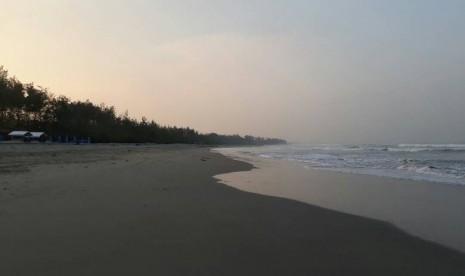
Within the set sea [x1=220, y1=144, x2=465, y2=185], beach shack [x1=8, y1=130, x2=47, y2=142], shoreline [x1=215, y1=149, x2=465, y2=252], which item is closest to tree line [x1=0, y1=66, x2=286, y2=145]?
beach shack [x1=8, y1=130, x2=47, y2=142]

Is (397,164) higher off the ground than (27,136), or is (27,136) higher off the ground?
(27,136)

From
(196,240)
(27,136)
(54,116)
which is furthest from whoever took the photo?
(54,116)

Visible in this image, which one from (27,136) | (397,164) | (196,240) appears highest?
(27,136)

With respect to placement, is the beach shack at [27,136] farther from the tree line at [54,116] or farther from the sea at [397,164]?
the sea at [397,164]

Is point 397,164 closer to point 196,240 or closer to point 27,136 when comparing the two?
point 196,240

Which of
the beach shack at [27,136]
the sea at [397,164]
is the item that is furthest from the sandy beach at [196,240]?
the beach shack at [27,136]

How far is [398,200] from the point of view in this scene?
10.9 metres

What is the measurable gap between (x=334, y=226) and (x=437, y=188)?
7571 mm

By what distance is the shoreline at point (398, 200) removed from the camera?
7445mm

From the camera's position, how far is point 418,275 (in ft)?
15.9

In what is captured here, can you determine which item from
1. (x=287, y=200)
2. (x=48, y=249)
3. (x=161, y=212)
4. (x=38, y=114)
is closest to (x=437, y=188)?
(x=287, y=200)

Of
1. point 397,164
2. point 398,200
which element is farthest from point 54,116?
point 398,200

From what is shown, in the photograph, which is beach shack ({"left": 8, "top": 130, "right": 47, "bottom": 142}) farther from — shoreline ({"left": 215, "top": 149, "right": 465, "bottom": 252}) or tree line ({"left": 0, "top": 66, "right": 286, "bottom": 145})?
shoreline ({"left": 215, "top": 149, "right": 465, "bottom": 252})

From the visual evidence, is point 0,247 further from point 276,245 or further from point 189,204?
point 189,204
